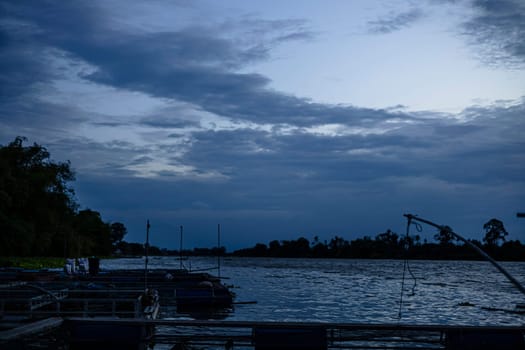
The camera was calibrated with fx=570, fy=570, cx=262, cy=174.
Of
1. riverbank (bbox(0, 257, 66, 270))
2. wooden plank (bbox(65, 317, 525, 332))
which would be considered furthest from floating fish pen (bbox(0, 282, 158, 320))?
riverbank (bbox(0, 257, 66, 270))

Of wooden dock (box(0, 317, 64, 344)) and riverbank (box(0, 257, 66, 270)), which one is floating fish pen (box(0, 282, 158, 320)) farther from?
riverbank (box(0, 257, 66, 270))

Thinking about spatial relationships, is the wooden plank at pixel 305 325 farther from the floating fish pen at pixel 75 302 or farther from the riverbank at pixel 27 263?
the riverbank at pixel 27 263

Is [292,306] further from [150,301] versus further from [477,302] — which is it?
[150,301]

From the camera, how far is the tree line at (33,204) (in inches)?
2425

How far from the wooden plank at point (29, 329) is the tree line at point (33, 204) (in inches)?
2081

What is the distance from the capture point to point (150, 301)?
1855 centimetres

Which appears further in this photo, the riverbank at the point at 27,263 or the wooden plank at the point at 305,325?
the riverbank at the point at 27,263

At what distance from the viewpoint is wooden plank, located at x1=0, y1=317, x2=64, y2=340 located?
5695 millimetres

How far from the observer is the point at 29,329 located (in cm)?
612

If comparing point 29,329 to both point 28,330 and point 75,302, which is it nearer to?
point 28,330

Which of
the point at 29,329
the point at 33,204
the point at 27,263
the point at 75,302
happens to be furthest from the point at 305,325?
the point at 33,204

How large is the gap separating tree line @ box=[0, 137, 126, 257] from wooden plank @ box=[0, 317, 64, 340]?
52.8 meters

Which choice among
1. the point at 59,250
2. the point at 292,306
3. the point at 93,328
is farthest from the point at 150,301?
the point at 59,250

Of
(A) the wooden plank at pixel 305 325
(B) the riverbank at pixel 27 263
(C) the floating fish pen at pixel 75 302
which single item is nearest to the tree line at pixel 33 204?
(B) the riverbank at pixel 27 263
